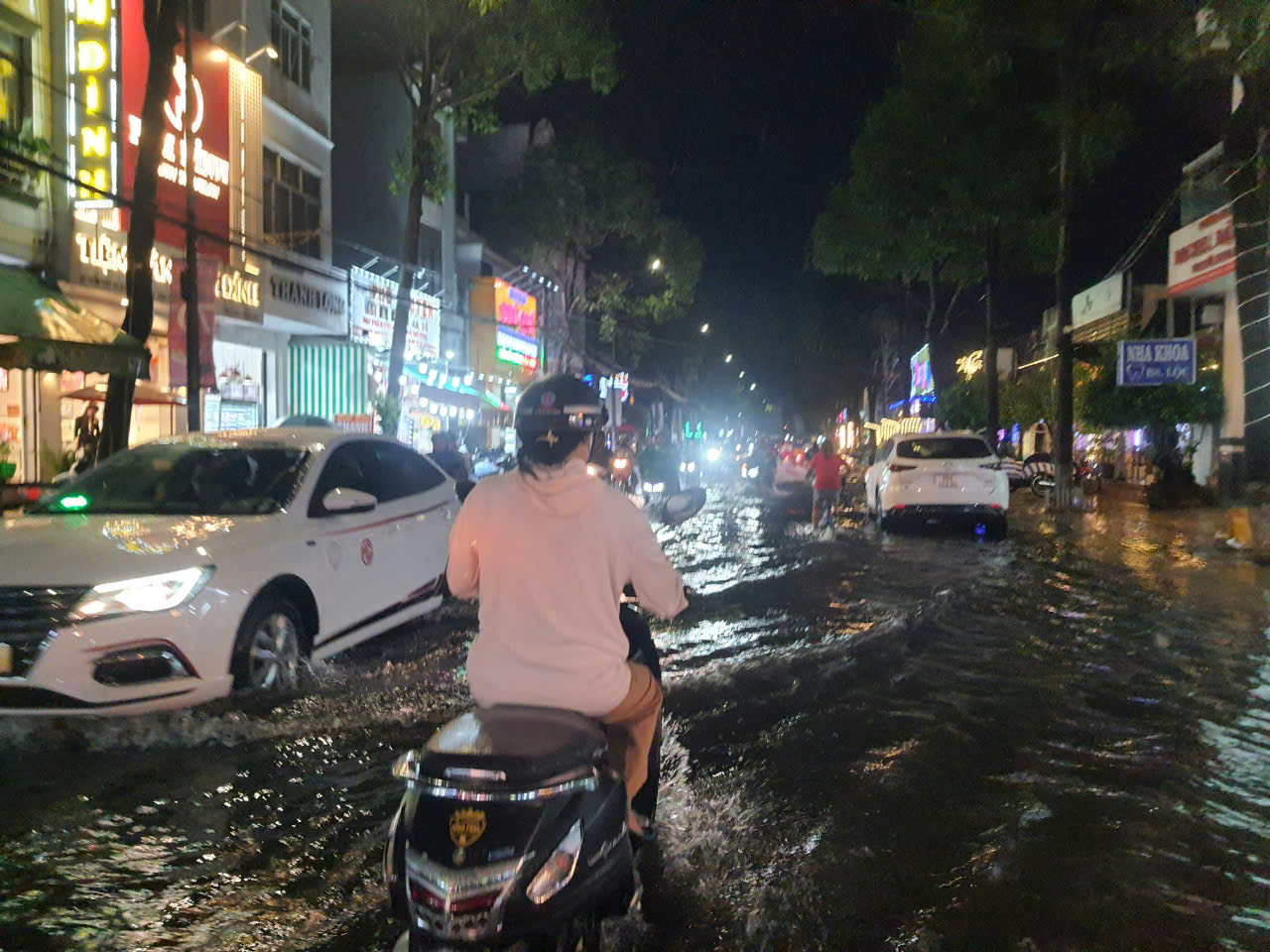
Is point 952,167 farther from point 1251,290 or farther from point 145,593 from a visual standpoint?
point 145,593

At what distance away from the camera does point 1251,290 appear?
1655 centimetres

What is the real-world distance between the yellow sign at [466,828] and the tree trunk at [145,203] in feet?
35.0

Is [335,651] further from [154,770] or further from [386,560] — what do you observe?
[154,770]

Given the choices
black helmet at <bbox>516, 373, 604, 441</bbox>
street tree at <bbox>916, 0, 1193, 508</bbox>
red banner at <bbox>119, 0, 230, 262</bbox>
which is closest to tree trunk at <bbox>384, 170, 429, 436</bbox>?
red banner at <bbox>119, 0, 230, 262</bbox>

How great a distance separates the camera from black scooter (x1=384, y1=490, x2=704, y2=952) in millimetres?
2518

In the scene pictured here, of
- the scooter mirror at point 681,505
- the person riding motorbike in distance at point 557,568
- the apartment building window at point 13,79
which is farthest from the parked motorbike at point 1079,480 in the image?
the person riding motorbike in distance at point 557,568

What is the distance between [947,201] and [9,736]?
96.9 ft

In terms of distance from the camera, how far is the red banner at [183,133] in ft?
48.4

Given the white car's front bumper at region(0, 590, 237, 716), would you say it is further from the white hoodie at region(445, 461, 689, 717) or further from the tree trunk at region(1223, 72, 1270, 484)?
the tree trunk at region(1223, 72, 1270, 484)

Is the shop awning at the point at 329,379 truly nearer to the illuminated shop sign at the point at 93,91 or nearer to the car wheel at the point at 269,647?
the illuminated shop sign at the point at 93,91

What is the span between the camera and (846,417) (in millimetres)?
83812

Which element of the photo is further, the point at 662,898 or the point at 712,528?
the point at 712,528

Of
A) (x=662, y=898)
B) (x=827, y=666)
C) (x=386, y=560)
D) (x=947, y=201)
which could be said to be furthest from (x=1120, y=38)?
(x=662, y=898)

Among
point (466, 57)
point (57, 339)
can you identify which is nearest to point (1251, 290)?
point (466, 57)
